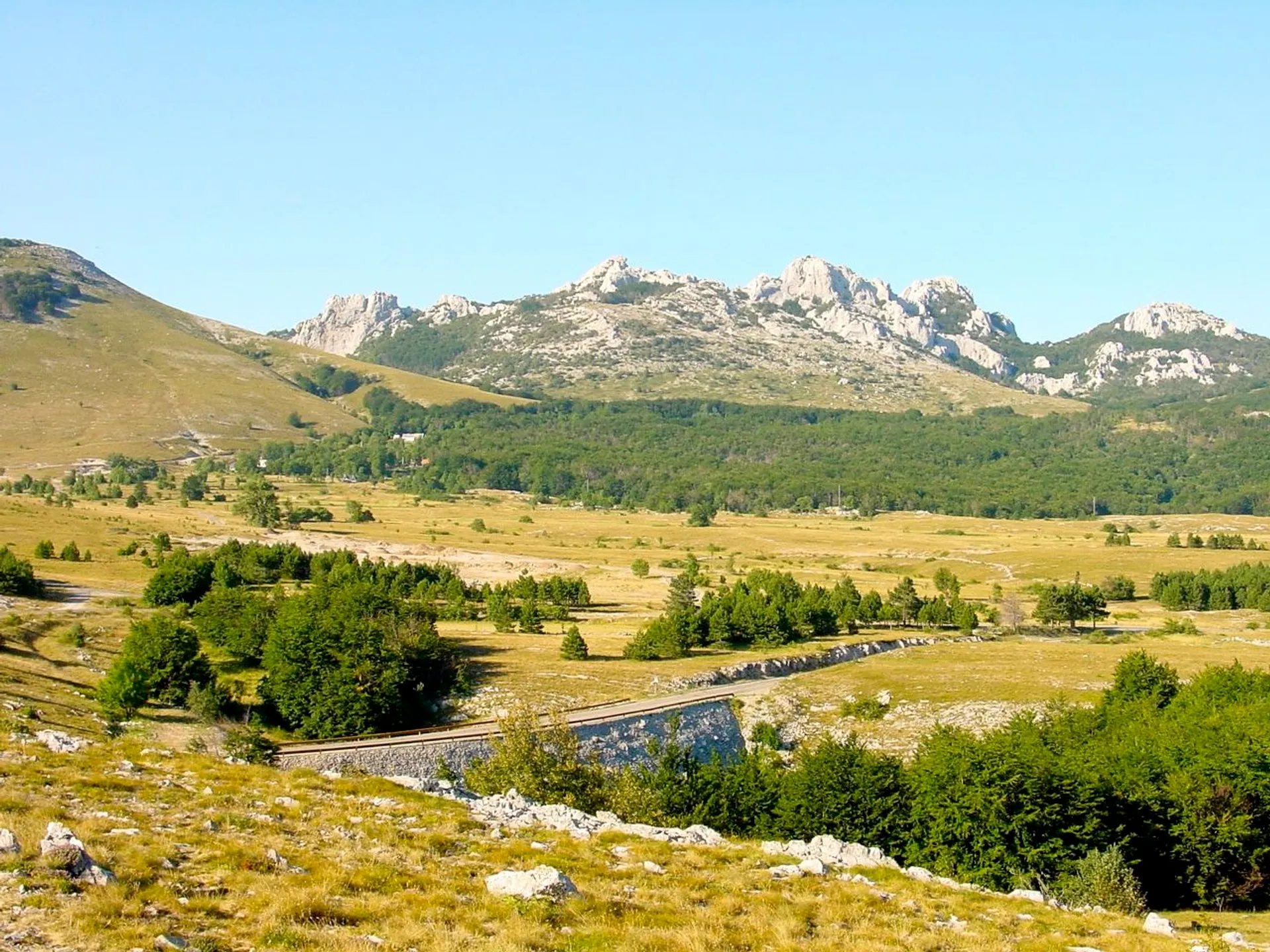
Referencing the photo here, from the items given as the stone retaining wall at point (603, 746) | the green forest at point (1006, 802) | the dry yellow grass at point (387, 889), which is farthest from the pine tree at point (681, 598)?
the dry yellow grass at point (387, 889)

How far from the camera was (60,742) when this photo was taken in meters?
30.4

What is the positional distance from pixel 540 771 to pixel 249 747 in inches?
519

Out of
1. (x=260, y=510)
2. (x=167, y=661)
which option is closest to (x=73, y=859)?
(x=167, y=661)

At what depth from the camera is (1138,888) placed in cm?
3422

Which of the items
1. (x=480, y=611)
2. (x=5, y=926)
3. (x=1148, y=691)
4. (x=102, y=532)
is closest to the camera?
(x=5, y=926)

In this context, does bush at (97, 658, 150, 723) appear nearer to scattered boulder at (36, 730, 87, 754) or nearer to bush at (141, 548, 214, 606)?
scattered boulder at (36, 730, 87, 754)

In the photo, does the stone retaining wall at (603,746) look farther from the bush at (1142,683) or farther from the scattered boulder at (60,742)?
the bush at (1142,683)

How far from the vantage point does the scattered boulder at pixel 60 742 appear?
29.6m

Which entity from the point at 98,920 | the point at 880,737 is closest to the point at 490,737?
the point at 880,737

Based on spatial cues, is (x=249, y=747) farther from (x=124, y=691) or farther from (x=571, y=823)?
(x=571, y=823)

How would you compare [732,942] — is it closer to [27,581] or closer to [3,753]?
[3,753]

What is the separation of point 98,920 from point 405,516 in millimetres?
180341

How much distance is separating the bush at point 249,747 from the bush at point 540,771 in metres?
8.42

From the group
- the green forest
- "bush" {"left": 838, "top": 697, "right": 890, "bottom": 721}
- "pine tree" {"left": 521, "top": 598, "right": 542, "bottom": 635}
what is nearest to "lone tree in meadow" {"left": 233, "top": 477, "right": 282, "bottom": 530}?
"pine tree" {"left": 521, "top": 598, "right": 542, "bottom": 635}
